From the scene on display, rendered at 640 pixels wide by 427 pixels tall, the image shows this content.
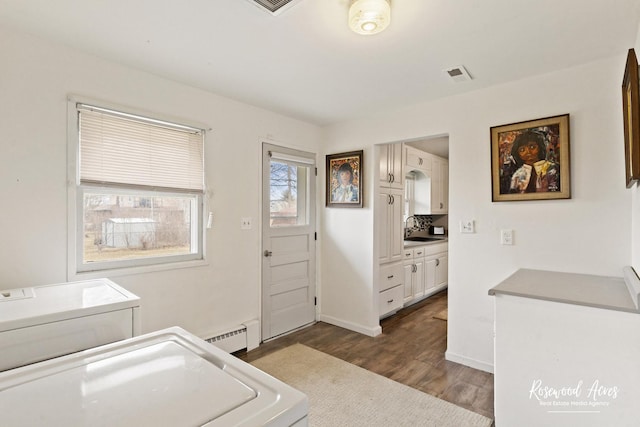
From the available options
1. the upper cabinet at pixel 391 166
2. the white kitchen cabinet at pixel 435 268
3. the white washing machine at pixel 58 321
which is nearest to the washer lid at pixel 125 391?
the white washing machine at pixel 58 321

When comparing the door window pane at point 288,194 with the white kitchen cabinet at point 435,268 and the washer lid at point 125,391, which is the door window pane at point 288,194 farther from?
the washer lid at point 125,391

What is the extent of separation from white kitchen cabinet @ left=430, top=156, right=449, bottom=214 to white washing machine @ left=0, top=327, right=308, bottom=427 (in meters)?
4.86

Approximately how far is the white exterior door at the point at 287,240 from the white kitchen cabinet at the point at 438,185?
2.41 meters

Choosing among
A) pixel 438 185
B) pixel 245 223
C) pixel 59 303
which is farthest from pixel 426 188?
pixel 59 303

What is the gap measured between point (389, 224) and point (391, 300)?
934 millimetres

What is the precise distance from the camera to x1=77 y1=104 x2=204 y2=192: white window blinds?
2.15 m

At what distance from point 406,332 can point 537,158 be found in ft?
7.06

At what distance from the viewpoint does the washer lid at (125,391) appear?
2.17 ft

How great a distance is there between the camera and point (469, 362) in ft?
8.84

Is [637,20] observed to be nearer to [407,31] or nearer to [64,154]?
[407,31]

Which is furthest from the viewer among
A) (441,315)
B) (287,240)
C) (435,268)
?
(435,268)

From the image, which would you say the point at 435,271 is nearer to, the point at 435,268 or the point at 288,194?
the point at 435,268

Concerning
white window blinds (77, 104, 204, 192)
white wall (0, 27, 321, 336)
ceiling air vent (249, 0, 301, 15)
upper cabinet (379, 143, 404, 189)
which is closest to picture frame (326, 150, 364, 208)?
upper cabinet (379, 143, 404, 189)

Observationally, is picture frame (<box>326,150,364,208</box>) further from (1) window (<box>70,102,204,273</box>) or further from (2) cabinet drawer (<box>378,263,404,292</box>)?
(1) window (<box>70,102,204,273</box>)
